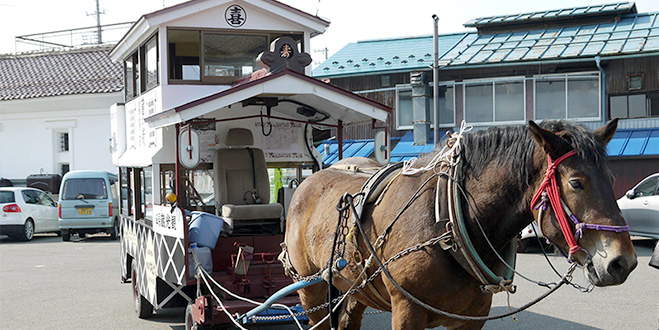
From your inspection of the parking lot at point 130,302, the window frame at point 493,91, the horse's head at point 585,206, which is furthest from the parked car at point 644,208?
the horse's head at point 585,206

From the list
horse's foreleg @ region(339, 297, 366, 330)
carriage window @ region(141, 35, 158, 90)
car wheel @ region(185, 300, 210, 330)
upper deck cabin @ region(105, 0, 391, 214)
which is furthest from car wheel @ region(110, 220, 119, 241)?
horse's foreleg @ region(339, 297, 366, 330)

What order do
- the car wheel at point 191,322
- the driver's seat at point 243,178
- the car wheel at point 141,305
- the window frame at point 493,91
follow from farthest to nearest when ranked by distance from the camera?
1. the window frame at point 493,91
2. the car wheel at point 141,305
3. the driver's seat at point 243,178
4. the car wheel at point 191,322

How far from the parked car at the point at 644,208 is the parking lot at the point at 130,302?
1.57 feet

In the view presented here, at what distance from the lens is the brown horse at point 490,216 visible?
323cm

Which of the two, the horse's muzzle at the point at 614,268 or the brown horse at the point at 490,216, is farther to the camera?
the brown horse at the point at 490,216

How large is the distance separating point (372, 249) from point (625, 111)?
1913cm

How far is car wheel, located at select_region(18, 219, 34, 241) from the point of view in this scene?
20.0m

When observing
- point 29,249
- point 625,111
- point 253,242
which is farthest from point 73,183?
point 625,111

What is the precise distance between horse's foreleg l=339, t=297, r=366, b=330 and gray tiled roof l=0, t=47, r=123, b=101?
23645 mm

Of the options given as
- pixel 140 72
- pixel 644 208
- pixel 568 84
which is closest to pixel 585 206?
pixel 140 72

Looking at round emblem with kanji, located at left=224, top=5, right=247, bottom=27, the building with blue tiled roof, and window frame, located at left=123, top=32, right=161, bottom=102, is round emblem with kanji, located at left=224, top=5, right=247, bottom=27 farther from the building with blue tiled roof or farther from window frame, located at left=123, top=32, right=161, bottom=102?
the building with blue tiled roof

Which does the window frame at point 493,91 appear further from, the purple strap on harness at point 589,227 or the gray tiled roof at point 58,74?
the purple strap on harness at point 589,227

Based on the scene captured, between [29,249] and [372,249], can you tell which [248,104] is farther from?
[29,249]

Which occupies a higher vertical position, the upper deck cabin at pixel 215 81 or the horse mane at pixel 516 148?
the upper deck cabin at pixel 215 81
